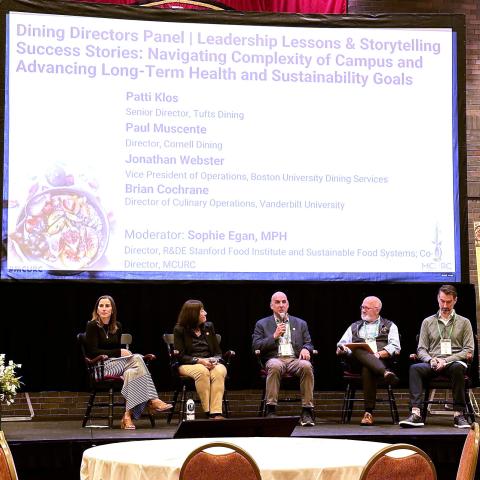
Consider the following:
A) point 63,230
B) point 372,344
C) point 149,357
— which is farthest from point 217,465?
point 63,230

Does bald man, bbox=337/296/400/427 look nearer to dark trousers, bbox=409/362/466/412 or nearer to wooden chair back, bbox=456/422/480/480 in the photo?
dark trousers, bbox=409/362/466/412

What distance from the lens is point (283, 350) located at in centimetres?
823

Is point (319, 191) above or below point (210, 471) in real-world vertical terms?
above

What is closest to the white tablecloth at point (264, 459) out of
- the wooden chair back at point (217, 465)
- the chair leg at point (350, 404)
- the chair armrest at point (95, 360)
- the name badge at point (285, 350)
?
the wooden chair back at point (217, 465)

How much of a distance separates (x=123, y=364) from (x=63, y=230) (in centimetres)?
150

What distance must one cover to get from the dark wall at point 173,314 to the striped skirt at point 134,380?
2.69 feet

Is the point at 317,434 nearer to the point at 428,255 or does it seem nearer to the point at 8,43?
the point at 428,255

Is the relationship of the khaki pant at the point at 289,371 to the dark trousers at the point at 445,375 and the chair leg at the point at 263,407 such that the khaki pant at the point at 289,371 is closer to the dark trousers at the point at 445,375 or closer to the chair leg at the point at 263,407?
the chair leg at the point at 263,407

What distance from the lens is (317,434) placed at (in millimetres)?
7422

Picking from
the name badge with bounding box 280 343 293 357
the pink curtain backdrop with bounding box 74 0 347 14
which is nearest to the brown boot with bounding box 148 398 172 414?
the name badge with bounding box 280 343 293 357

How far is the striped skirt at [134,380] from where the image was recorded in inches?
308

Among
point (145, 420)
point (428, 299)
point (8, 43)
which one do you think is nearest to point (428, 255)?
point (428, 299)

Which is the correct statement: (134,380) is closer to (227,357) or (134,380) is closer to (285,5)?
(227,357)

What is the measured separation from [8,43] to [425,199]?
155 inches
